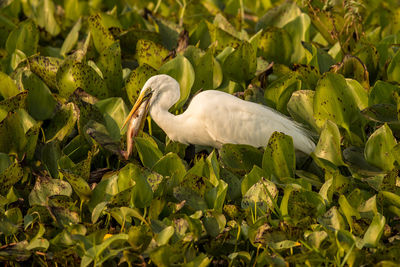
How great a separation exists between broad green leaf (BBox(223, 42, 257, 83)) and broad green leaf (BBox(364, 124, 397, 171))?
1131 millimetres

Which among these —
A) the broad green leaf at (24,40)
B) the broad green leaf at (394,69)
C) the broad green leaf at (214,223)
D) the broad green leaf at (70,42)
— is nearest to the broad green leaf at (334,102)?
the broad green leaf at (394,69)

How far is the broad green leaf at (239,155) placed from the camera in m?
3.89

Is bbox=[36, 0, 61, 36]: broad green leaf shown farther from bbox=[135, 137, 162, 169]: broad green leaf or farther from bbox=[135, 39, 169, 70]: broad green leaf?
bbox=[135, 137, 162, 169]: broad green leaf

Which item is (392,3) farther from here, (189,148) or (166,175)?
(166,175)

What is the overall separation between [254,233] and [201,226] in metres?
0.22

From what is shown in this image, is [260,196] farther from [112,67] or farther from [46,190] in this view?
[112,67]

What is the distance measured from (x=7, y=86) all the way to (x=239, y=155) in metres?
1.47

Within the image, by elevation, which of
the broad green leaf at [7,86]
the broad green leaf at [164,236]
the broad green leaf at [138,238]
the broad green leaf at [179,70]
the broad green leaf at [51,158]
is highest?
the broad green leaf at [179,70]

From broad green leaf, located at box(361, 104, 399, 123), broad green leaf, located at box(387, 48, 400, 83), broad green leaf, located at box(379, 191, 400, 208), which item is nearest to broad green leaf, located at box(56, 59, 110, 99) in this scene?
broad green leaf, located at box(361, 104, 399, 123)

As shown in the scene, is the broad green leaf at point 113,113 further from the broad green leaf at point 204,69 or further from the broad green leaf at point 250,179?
the broad green leaf at point 250,179

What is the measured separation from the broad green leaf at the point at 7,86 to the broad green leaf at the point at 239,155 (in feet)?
4.40

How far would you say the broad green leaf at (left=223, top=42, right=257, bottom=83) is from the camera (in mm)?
4625

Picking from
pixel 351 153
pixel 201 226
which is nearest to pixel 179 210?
pixel 201 226

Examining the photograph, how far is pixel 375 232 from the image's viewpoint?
10.2 ft
